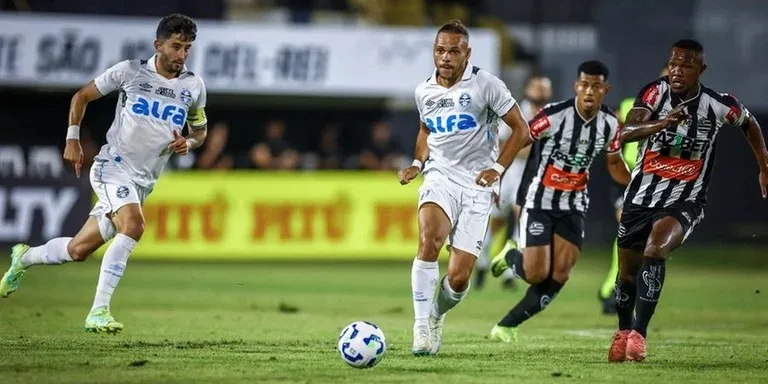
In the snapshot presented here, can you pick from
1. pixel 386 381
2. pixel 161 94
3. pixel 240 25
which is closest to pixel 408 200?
pixel 240 25

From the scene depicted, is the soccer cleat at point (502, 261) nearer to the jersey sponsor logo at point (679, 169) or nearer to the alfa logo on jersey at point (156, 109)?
the jersey sponsor logo at point (679, 169)

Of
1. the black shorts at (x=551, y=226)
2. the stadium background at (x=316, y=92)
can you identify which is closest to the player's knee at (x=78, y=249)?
the black shorts at (x=551, y=226)

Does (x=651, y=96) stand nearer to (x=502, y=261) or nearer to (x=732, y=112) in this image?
(x=732, y=112)

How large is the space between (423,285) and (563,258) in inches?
80.3

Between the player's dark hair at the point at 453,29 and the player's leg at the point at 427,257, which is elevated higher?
the player's dark hair at the point at 453,29

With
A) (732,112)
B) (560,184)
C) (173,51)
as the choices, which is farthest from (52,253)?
(732,112)

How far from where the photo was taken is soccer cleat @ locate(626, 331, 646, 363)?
9.03m

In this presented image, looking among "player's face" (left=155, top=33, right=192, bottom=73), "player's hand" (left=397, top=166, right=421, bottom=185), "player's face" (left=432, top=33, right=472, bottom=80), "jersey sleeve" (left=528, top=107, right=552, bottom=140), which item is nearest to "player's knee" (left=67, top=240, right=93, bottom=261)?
"player's face" (left=155, top=33, right=192, bottom=73)

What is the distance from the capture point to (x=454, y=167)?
31.4ft

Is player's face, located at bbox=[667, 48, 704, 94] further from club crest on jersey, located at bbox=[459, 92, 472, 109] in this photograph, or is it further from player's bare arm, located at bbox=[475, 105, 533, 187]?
club crest on jersey, located at bbox=[459, 92, 472, 109]

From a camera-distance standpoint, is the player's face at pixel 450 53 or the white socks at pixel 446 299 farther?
the white socks at pixel 446 299

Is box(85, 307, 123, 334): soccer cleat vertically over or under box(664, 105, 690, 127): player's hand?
under

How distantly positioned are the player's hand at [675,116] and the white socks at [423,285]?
1.97m

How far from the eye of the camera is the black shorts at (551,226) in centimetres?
1100
